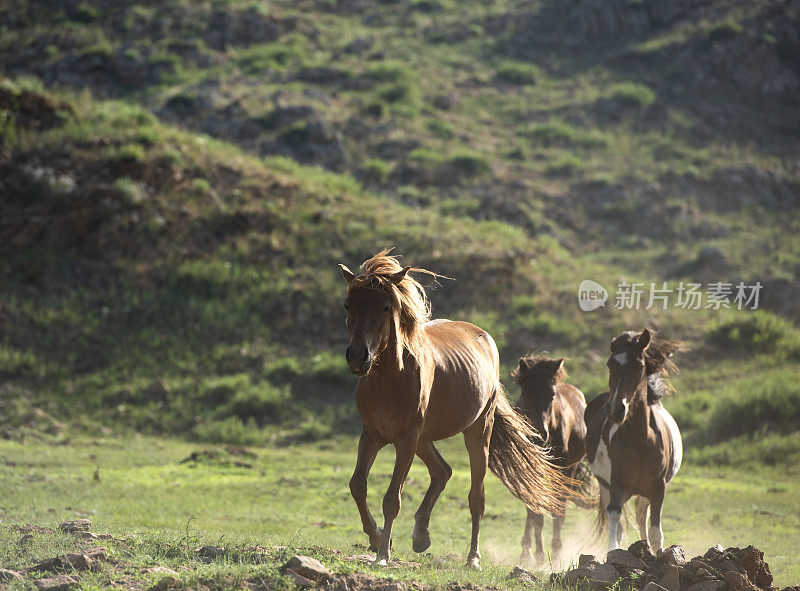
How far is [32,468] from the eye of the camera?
13.0 meters

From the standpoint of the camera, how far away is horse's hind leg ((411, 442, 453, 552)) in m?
7.08

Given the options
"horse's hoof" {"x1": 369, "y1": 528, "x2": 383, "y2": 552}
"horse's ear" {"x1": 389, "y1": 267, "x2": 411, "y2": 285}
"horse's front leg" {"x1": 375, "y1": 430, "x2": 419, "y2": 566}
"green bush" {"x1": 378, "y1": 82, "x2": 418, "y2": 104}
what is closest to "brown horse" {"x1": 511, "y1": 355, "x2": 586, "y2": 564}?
"horse's hoof" {"x1": 369, "y1": 528, "x2": 383, "y2": 552}

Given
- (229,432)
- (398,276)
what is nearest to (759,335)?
(229,432)

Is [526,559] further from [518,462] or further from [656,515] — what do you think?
[656,515]

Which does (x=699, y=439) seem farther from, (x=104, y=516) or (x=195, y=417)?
(x=104, y=516)

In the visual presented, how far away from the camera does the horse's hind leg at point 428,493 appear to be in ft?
23.2

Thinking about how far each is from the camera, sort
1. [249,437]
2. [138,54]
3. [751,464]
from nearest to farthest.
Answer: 1. [751,464]
2. [249,437]
3. [138,54]

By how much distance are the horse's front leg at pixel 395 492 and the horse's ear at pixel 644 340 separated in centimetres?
236

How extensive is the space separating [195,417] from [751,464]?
11.4 meters

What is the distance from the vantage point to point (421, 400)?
6.34m

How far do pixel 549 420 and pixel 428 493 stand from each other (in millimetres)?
2369

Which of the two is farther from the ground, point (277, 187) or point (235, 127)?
point (235, 127)

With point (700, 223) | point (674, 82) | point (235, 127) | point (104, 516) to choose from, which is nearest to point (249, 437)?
point (104, 516)

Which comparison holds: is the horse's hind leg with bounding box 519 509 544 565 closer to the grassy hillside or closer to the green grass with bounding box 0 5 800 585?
the green grass with bounding box 0 5 800 585
